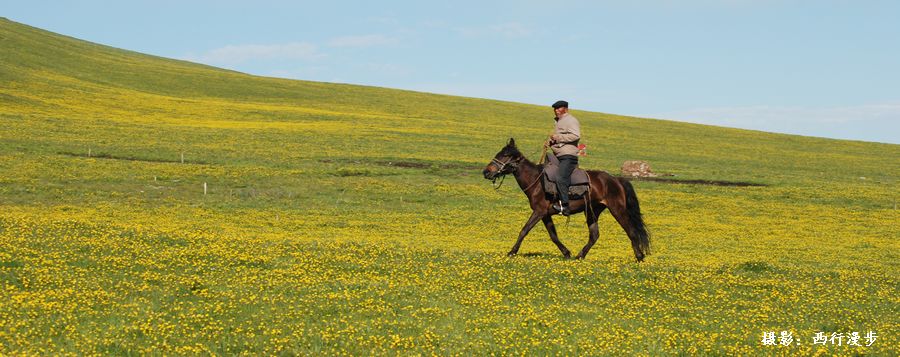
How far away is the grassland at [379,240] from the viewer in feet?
38.7

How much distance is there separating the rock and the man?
3615cm

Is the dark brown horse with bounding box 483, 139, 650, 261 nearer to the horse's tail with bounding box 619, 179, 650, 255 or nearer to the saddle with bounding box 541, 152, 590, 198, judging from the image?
the horse's tail with bounding box 619, 179, 650, 255

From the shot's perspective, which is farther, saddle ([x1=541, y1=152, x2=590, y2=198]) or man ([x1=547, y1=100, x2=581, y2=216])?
saddle ([x1=541, y1=152, x2=590, y2=198])

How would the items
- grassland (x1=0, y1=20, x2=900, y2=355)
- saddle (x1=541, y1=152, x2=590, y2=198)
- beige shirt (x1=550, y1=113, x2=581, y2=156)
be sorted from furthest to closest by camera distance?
saddle (x1=541, y1=152, x2=590, y2=198), beige shirt (x1=550, y1=113, x2=581, y2=156), grassland (x1=0, y1=20, x2=900, y2=355)

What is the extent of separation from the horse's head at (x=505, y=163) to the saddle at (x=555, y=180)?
0.93 m

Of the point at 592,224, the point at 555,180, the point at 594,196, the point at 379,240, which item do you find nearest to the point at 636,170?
the point at 379,240

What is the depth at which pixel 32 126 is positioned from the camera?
184 feet

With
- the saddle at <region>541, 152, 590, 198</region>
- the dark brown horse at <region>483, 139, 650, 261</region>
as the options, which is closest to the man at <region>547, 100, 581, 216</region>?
the saddle at <region>541, 152, 590, 198</region>

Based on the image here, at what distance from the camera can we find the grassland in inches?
465

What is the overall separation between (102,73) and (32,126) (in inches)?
1628

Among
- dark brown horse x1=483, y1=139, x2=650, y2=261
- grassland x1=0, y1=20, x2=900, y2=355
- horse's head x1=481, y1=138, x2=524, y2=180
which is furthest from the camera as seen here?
horse's head x1=481, y1=138, x2=524, y2=180

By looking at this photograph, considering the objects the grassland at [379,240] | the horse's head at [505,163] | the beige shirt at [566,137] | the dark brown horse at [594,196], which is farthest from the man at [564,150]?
the grassland at [379,240]

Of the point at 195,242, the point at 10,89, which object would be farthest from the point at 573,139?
the point at 10,89

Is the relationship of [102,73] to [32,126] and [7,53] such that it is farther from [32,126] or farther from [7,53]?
[32,126]
